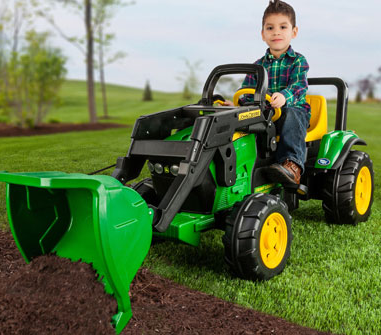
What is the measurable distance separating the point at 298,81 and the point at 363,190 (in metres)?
1.51

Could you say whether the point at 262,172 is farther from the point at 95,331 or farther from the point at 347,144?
the point at 95,331

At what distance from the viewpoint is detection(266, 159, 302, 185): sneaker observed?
3635 millimetres

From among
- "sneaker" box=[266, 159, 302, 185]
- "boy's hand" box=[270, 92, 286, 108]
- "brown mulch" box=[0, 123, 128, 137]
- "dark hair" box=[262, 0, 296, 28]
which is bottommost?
"brown mulch" box=[0, 123, 128, 137]

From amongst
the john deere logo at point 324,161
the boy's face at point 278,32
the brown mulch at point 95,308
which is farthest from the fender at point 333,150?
the brown mulch at point 95,308

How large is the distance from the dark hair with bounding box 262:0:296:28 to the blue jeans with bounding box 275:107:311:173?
789 millimetres

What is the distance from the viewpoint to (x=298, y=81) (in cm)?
387

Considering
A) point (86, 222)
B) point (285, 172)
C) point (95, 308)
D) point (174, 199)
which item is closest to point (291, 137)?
point (285, 172)

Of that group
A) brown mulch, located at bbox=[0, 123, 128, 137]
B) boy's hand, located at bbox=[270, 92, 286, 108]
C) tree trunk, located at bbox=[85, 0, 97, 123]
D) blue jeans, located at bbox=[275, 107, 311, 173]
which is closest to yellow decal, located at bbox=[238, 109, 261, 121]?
boy's hand, located at bbox=[270, 92, 286, 108]

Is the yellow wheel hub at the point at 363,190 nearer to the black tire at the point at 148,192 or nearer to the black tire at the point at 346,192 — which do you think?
the black tire at the point at 346,192

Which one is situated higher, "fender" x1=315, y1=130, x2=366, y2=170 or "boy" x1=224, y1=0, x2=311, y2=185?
"boy" x1=224, y1=0, x2=311, y2=185

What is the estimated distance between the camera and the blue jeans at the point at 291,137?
3.71m

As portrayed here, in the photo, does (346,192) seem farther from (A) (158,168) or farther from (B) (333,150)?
(A) (158,168)

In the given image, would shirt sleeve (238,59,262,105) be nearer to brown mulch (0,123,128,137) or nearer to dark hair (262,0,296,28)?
dark hair (262,0,296,28)

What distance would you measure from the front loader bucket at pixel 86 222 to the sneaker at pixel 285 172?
1.31 metres
